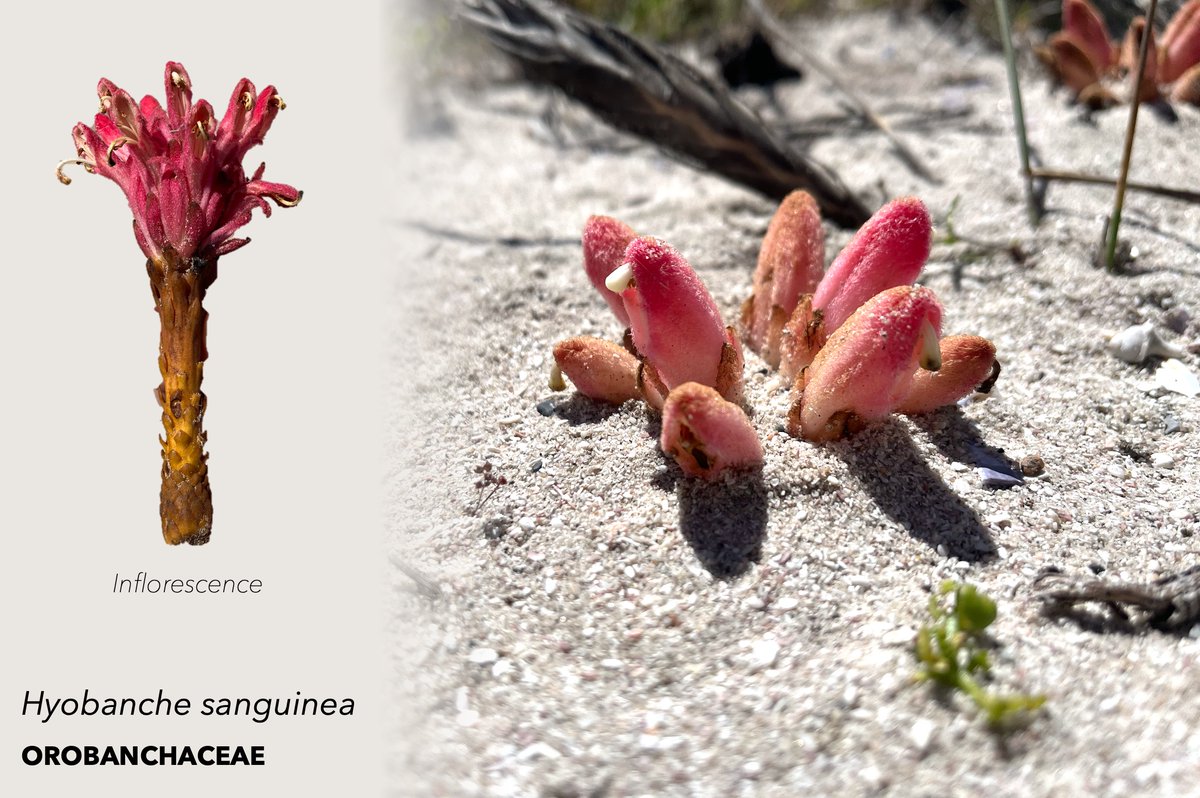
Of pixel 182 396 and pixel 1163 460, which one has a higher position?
pixel 182 396

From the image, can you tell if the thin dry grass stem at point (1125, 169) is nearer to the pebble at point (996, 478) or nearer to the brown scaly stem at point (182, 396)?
the pebble at point (996, 478)

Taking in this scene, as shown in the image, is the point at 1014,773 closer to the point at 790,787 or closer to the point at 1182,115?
the point at 790,787

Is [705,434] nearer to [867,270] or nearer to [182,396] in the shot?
[867,270]

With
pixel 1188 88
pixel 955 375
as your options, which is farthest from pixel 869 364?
pixel 1188 88

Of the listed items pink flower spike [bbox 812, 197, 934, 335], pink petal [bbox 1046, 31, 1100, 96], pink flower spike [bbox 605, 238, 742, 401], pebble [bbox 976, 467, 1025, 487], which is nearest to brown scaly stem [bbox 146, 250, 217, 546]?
pink flower spike [bbox 605, 238, 742, 401]

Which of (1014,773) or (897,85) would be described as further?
(897,85)

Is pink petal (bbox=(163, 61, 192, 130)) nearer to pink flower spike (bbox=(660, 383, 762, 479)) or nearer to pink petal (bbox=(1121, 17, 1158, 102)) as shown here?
pink flower spike (bbox=(660, 383, 762, 479))

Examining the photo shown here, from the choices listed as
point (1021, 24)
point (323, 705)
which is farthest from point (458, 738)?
point (1021, 24)
